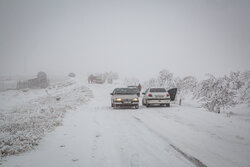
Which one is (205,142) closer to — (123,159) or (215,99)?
(123,159)

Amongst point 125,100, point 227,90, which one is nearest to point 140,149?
point 125,100

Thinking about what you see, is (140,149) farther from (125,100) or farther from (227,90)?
(227,90)

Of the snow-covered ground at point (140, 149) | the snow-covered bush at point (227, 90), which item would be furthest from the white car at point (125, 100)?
the snow-covered bush at point (227, 90)

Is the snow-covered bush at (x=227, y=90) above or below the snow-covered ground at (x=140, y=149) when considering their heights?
above

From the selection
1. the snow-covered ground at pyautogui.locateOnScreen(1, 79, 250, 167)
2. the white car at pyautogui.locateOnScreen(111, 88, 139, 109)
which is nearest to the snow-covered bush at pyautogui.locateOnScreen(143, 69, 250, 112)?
the white car at pyautogui.locateOnScreen(111, 88, 139, 109)

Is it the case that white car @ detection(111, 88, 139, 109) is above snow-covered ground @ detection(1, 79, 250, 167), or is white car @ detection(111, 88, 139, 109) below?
above

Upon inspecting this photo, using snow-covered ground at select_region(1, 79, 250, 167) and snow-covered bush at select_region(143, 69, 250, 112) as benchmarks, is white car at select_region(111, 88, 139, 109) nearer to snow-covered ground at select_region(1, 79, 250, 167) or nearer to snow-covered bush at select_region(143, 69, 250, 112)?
snow-covered ground at select_region(1, 79, 250, 167)

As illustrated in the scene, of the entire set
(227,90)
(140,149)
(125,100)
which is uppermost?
(227,90)

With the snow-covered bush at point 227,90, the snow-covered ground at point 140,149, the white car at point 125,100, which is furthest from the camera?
the snow-covered bush at point 227,90

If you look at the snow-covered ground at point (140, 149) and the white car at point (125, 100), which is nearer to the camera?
the snow-covered ground at point (140, 149)

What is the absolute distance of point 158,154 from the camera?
3.83m

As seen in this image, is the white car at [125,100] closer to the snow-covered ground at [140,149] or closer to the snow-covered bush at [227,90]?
the snow-covered ground at [140,149]

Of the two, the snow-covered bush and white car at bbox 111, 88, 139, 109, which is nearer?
white car at bbox 111, 88, 139, 109

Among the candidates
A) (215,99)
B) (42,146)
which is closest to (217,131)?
(42,146)
